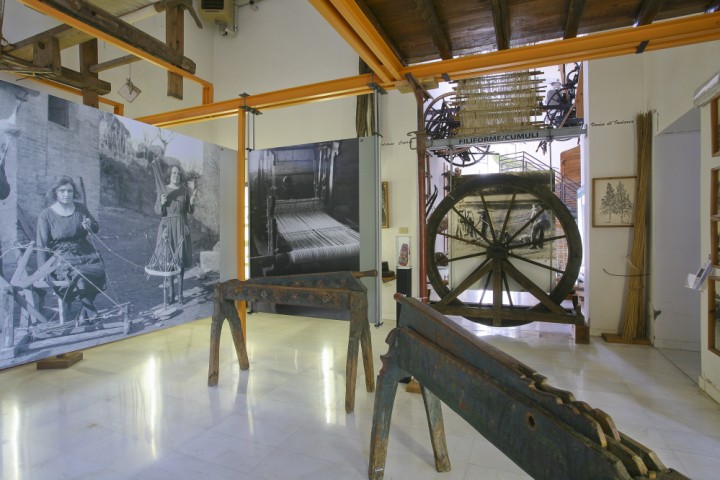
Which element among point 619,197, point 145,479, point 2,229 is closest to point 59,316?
point 2,229

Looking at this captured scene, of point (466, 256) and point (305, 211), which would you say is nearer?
point (305, 211)

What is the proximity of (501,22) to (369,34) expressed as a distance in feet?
3.11

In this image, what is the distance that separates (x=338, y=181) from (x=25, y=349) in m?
3.13

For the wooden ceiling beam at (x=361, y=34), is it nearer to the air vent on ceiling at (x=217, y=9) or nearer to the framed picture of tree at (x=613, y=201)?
the framed picture of tree at (x=613, y=201)

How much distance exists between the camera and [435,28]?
8.91 feet

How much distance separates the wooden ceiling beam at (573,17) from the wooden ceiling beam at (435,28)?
2.79ft

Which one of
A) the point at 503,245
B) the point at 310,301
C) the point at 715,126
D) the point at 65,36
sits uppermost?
the point at 65,36

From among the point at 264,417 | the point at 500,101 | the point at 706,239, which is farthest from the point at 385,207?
the point at 264,417

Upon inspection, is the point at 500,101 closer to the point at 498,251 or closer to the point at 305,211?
the point at 498,251

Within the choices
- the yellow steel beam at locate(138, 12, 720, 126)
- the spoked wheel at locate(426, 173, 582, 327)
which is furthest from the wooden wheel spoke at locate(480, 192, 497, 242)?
the yellow steel beam at locate(138, 12, 720, 126)

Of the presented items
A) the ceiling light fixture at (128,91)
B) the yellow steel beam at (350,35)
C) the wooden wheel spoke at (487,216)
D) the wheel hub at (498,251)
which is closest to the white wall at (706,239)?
the wheel hub at (498,251)

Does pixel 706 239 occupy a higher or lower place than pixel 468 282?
higher

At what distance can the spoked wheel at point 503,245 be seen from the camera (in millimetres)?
4711

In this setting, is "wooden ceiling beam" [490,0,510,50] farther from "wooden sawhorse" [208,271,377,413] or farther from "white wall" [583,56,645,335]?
"white wall" [583,56,645,335]
